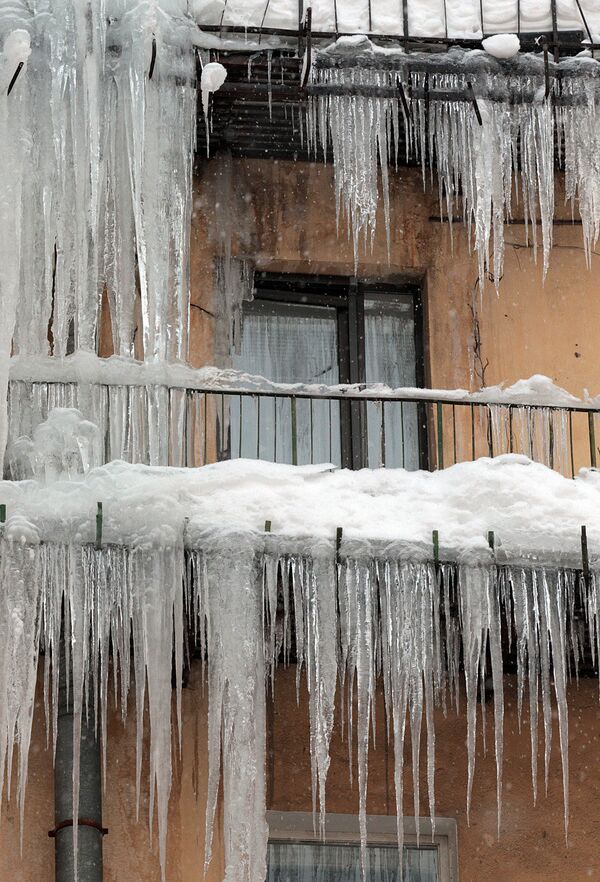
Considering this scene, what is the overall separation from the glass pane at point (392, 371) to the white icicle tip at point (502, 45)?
180 cm

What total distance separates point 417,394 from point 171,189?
1.85 m

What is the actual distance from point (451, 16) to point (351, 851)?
4.86m

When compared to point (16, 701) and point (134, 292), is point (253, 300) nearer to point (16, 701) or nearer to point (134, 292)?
point (134, 292)

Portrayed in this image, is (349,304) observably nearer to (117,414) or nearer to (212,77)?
(212,77)

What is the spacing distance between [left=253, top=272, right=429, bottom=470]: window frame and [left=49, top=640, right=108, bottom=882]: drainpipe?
8.69ft

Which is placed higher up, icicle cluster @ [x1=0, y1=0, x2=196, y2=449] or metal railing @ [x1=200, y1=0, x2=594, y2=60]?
metal railing @ [x1=200, y1=0, x2=594, y2=60]

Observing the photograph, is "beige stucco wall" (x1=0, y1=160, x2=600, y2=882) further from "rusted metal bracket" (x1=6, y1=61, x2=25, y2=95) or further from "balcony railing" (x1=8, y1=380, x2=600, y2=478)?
"rusted metal bracket" (x1=6, y1=61, x2=25, y2=95)

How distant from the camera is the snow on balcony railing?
33.6 feet

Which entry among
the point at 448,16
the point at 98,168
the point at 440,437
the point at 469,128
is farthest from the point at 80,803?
the point at 448,16

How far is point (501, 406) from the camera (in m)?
11.8

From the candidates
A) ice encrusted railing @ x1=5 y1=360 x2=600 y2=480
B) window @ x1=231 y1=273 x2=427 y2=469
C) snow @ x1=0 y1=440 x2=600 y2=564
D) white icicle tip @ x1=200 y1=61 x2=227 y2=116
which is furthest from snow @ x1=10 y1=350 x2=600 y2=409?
white icicle tip @ x1=200 y1=61 x2=227 y2=116

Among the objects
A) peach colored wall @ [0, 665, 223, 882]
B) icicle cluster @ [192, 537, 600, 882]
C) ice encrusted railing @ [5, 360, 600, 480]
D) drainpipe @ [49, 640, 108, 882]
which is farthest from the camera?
ice encrusted railing @ [5, 360, 600, 480]

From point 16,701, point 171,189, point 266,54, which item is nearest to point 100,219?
point 171,189

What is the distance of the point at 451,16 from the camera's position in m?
11.9
